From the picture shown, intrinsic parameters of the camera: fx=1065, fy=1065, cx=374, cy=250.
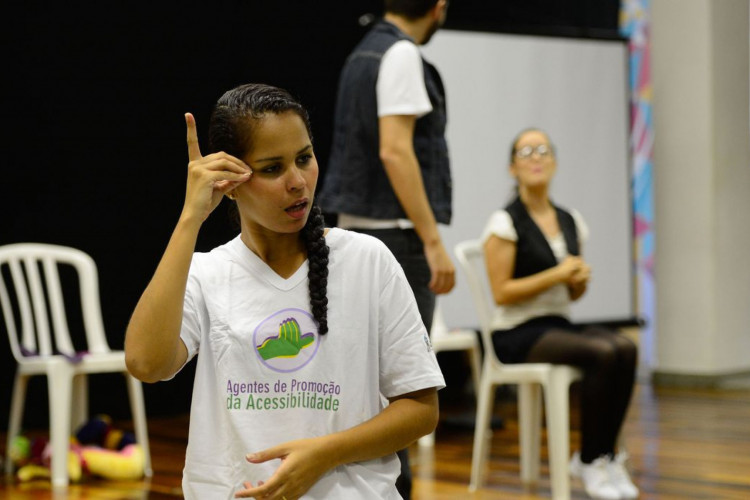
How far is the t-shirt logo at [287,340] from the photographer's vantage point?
1268mm

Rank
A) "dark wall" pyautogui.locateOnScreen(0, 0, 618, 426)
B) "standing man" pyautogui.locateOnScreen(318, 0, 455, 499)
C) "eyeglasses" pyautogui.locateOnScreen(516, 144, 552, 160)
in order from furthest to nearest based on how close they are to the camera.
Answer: "dark wall" pyautogui.locateOnScreen(0, 0, 618, 426), "eyeglasses" pyautogui.locateOnScreen(516, 144, 552, 160), "standing man" pyautogui.locateOnScreen(318, 0, 455, 499)

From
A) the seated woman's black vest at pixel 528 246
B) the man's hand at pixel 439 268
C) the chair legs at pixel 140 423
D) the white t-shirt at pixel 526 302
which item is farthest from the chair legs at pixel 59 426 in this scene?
the man's hand at pixel 439 268

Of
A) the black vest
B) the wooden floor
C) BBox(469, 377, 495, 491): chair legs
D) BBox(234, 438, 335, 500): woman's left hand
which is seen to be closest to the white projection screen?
the wooden floor

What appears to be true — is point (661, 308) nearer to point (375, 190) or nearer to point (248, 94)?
point (375, 190)

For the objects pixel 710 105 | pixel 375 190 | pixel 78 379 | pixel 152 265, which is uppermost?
pixel 710 105

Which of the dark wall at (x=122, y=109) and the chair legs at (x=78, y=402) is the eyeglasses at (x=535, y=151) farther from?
the chair legs at (x=78, y=402)

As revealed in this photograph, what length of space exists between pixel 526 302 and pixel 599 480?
0.58 meters

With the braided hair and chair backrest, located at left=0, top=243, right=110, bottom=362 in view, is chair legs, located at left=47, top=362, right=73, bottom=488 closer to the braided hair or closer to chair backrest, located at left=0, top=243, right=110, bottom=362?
chair backrest, located at left=0, top=243, right=110, bottom=362

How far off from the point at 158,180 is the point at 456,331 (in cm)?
155

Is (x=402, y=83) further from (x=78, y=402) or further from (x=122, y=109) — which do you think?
(x=122, y=109)

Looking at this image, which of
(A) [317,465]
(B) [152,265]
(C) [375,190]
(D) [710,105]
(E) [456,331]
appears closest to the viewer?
(A) [317,465]

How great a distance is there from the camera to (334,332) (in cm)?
129

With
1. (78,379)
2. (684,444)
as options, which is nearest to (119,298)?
(78,379)

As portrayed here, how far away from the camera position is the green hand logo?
1.27 meters
